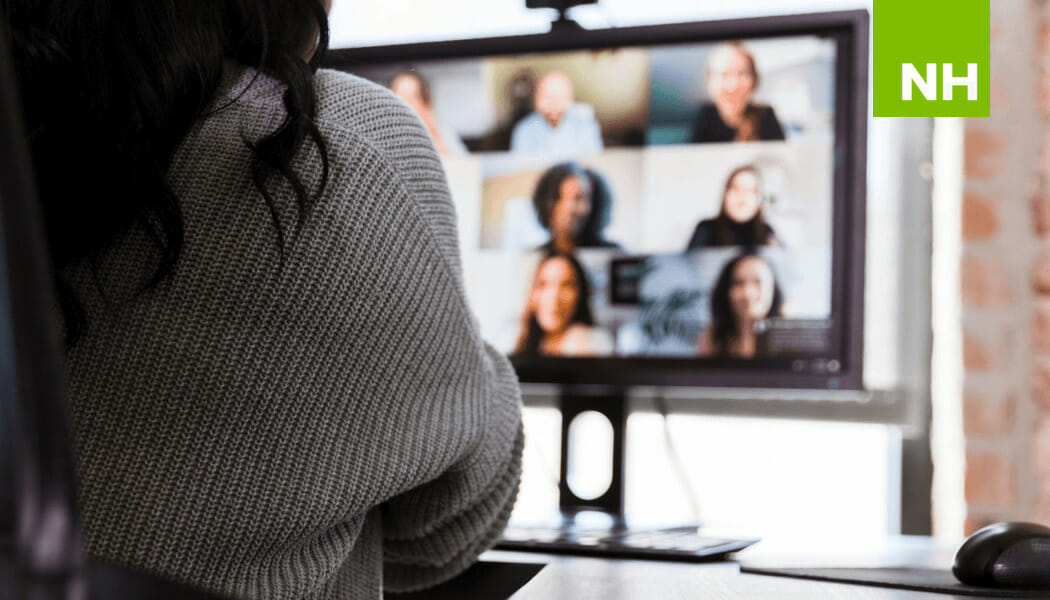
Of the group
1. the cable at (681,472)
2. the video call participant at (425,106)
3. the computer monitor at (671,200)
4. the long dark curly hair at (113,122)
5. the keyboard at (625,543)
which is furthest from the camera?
the cable at (681,472)

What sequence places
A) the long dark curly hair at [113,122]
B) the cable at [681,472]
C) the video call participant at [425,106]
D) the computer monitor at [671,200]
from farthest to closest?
the cable at [681,472] < the video call participant at [425,106] < the computer monitor at [671,200] < the long dark curly hair at [113,122]

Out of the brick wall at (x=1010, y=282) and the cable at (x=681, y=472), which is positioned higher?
the brick wall at (x=1010, y=282)

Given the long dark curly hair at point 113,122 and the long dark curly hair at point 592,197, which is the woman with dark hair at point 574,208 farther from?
the long dark curly hair at point 113,122

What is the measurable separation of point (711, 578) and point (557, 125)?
1.83ft

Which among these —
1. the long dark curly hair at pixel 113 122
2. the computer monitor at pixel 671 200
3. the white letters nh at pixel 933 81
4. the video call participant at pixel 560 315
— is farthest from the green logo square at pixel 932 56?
the long dark curly hair at pixel 113 122

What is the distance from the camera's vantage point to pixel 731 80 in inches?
42.1

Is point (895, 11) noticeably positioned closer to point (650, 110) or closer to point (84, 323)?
point (650, 110)

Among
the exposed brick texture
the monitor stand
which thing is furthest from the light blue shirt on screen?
the exposed brick texture

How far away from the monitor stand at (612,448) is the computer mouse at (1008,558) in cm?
44

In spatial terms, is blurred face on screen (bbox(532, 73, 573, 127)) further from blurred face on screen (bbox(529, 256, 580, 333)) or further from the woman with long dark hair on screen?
the woman with long dark hair on screen

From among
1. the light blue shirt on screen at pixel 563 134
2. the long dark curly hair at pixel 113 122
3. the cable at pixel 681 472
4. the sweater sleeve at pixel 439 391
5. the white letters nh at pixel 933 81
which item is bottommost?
the cable at pixel 681 472

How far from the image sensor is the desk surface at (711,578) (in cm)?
65

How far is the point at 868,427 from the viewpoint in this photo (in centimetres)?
137

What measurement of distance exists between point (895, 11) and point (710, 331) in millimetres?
471
